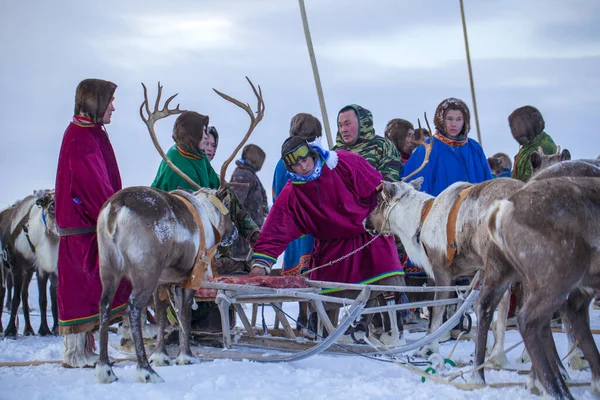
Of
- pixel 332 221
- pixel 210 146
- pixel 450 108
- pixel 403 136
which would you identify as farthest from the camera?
pixel 403 136

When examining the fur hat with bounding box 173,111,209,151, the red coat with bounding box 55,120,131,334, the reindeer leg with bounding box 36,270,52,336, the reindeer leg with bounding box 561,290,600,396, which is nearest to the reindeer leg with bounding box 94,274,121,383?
the red coat with bounding box 55,120,131,334

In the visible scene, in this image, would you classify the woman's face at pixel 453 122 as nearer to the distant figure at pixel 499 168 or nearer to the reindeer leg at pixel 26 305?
the distant figure at pixel 499 168

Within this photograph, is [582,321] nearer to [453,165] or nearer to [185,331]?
[185,331]

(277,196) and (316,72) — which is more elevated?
(316,72)

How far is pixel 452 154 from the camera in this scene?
6.77m

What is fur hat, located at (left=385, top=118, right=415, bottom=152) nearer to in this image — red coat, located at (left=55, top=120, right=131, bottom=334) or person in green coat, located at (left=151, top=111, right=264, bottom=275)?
person in green coat, located at (left=151, top=111, right=264, bottom=275)

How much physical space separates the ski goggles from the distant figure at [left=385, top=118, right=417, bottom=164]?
8.66 ft

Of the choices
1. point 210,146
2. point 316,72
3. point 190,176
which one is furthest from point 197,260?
point 316,72

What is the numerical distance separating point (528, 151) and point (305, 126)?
2.13m

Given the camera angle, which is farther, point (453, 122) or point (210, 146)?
point (210, 146)

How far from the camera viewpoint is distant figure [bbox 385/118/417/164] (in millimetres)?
8133

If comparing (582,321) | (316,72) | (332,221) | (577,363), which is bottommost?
(577,363)

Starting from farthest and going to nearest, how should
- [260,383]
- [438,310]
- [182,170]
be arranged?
1. [182,170]
2. [438,310]
3. [260,383]

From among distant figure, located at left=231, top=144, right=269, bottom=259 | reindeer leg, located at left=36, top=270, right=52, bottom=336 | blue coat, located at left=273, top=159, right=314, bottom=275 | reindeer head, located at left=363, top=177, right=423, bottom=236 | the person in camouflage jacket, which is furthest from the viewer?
distant figure, located at left=231, top=144, right=269, bottom=259
